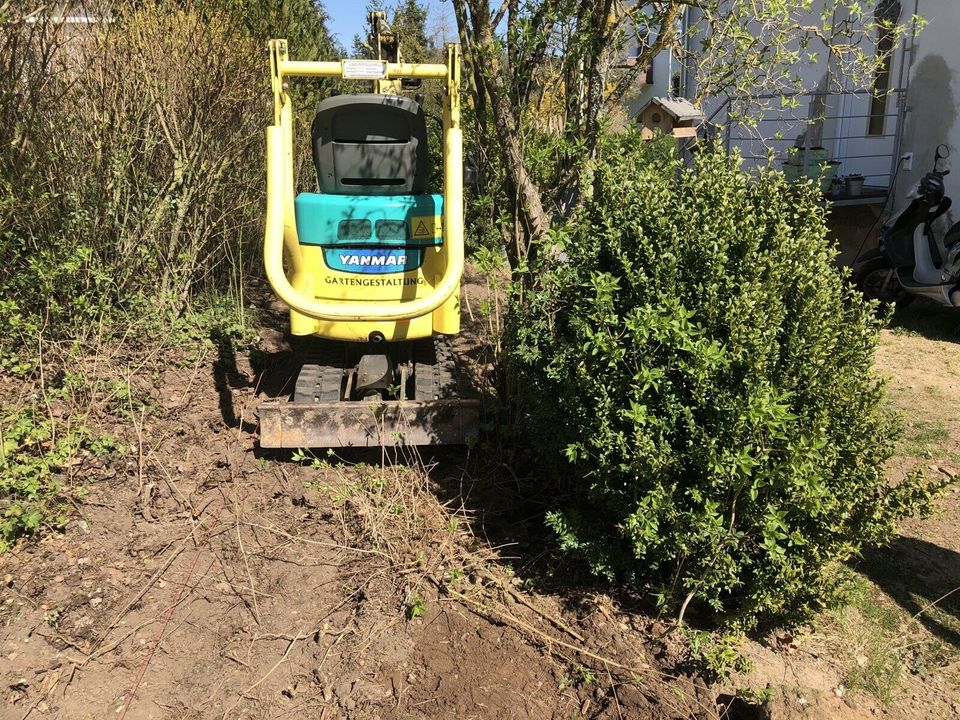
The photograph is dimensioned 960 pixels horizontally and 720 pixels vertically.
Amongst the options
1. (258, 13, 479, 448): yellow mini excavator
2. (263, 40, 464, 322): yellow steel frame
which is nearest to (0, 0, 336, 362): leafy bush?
(263, 40, 464, 322): yellow steel frame

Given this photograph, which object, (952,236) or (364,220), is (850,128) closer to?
(952,236)

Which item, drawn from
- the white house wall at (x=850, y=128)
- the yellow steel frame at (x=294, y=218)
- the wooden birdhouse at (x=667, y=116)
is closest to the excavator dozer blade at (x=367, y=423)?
the yellow steel frame at (x=294, y=218)

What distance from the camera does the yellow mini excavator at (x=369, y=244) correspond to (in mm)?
4508

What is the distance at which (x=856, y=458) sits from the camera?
10.6ft

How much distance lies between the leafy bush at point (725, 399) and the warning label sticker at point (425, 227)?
1.46 m

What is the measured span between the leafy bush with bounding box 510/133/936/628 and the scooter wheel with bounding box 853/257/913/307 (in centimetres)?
567

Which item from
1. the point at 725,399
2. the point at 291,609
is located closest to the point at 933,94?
the point at 725,399

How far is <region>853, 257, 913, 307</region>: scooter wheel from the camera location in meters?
8.41

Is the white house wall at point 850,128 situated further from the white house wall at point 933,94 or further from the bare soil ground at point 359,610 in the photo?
the bare soil ground at point 359,610

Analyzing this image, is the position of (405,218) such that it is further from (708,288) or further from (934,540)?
(934,540)

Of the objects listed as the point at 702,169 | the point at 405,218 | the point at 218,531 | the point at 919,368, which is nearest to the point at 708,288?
the point at 702,169

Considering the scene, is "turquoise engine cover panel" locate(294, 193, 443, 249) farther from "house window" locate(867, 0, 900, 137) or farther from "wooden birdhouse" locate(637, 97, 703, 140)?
"house window" locate(867, 0, 900, 137)

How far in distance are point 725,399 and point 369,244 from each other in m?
2.49

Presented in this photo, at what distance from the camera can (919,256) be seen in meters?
7.89
